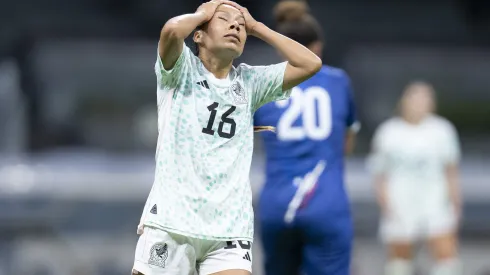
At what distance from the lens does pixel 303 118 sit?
6320mm

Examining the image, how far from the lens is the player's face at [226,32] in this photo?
4586 mm

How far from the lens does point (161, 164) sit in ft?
15.0

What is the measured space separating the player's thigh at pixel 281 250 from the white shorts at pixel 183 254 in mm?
1720

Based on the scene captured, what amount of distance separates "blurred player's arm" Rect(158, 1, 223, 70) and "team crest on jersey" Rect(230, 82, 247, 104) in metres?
0.35

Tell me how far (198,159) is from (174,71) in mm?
416

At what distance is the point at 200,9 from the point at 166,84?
0.39m

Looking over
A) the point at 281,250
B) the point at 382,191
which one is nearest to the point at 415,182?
the point at 382,191

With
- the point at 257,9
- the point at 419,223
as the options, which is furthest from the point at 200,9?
the point at 257,9

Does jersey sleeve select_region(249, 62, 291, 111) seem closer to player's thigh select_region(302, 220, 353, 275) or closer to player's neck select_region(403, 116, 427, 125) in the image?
player's thigh select_region(302, 220, 353, 275)

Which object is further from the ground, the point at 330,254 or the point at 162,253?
the point at 162,253

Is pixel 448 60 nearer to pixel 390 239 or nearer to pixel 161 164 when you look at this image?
pixel 390 239

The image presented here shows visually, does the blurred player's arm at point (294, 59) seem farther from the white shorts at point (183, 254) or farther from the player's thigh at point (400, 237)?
the player's thigh at point (400, 237)

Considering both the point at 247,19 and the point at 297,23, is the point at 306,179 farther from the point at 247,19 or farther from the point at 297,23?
the point at 247,19

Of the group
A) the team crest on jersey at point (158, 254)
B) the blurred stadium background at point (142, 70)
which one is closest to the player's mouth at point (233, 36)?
the team crest on jersey at point (158, 254)
